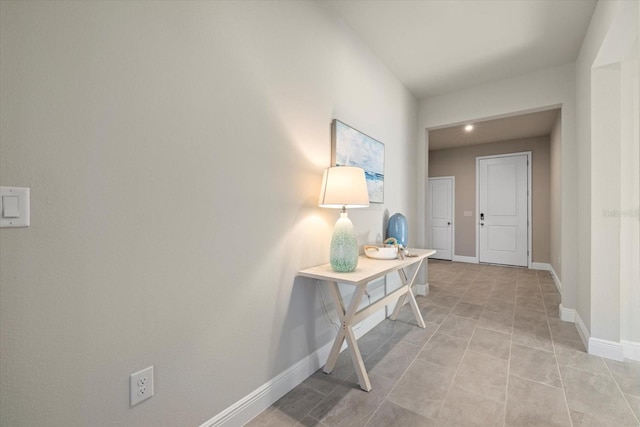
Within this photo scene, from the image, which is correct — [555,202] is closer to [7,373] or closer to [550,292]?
[550,292]

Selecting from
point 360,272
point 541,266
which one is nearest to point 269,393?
point 360,272

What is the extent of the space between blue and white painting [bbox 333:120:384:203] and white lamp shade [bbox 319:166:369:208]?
1.00 ft

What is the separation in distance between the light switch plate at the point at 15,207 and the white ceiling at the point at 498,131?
4.51 metres

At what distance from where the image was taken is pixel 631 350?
2.08 meters

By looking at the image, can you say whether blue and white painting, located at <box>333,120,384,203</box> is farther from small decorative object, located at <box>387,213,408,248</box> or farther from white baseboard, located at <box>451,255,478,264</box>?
white baseboard, located at <box>451,255,478,264</box>

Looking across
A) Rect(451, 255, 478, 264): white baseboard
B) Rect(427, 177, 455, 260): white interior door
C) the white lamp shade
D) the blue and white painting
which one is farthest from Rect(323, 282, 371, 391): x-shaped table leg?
Rect(451, 255, 478, 264): white baseboard

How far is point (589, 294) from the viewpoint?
226cm

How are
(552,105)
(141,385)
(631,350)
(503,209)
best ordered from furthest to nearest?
(503,209) < (552,105) < (631,350) < (141,385)

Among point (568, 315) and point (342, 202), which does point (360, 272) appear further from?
point (568, 315)

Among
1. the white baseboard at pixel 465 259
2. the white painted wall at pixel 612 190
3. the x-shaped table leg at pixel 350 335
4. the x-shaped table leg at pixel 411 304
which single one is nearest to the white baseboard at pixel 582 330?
the white painted wall at pixel 612 190

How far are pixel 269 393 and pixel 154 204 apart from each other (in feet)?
3.92

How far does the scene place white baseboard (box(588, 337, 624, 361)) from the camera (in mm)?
2061

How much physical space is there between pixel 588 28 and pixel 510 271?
3888 millimetres

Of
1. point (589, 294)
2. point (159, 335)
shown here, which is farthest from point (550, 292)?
point (159, 335)
